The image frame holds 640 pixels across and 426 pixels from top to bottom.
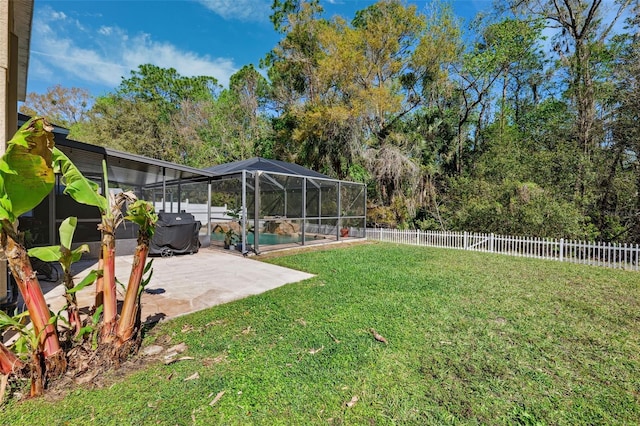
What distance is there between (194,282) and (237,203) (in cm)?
410

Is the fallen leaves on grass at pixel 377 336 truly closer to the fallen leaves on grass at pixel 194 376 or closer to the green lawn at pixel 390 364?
the green lawn at pixel 390 364

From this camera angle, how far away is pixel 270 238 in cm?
954

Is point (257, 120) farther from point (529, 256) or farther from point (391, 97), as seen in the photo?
point (529, 256)

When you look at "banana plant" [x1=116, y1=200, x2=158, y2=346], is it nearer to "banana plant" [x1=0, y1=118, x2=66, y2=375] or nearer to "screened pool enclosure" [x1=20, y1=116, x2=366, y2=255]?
"banana plant" [x1=0, y1=118, x2=66, y2=375]

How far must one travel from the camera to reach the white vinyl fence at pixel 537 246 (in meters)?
6.86

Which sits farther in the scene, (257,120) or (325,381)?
(257,120)

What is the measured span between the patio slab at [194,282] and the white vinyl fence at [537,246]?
624 cm

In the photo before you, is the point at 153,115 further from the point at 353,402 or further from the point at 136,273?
the point at 353,402

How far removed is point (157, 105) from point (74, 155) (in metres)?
20.6

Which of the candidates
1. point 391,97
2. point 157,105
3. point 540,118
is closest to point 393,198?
point 391,97

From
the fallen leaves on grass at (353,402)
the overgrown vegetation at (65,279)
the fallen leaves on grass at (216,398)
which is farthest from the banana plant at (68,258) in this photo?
the fallen leaves on grass at (353,402)

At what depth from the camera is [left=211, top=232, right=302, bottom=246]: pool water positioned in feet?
28.2

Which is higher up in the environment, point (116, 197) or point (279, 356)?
point (116, 197)

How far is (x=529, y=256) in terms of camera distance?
26.6ft
